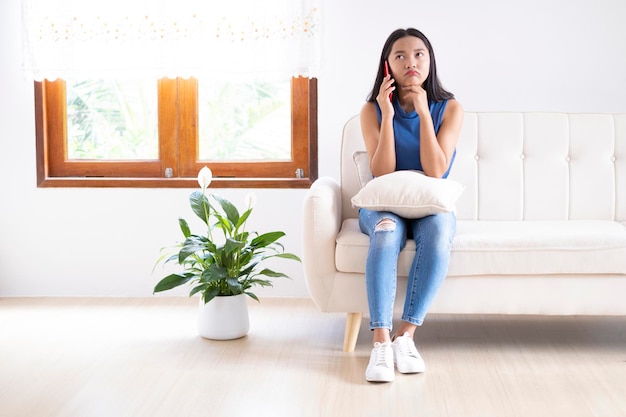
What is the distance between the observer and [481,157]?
3.02 meters

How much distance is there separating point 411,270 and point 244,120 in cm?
138

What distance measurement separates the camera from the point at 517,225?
9.02ft

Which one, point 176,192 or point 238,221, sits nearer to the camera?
point 238,221

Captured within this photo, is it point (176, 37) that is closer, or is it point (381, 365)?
point (381, 365)

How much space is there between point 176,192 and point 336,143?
74 cm

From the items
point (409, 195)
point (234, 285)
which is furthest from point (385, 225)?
point (234, 285)

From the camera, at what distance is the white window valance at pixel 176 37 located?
3.32m

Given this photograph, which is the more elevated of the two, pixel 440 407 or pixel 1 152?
pixel 1 152

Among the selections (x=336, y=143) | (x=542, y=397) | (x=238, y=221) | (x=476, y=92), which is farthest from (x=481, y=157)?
(x=542, y=397)

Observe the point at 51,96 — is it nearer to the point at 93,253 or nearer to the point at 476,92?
the point at 93,253

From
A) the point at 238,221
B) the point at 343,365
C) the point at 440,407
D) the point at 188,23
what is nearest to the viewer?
the point at 440,407

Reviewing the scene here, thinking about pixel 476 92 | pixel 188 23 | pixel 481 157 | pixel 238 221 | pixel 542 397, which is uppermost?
pixel 188 23

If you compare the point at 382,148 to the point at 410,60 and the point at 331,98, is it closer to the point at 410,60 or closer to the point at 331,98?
the point at 410,60

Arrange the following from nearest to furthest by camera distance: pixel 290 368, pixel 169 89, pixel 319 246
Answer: pixel 290 368, pixel 319 246, pixel 169 89
